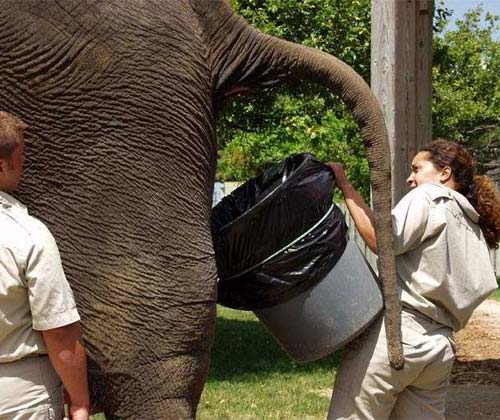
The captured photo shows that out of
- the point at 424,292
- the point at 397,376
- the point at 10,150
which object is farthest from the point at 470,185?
the point at 10,150

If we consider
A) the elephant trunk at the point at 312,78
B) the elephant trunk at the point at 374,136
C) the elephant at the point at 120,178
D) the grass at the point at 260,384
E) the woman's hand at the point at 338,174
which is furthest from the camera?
the grass at the point at 260,384

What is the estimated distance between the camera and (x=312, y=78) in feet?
12.8

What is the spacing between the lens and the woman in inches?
161

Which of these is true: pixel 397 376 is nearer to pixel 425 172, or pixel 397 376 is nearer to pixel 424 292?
pixel 424 292

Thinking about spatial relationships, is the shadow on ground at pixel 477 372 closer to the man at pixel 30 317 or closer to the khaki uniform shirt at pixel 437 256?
the khaki uniform shirt at pixel 437 256

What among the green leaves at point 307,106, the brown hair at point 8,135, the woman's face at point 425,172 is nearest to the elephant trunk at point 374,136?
the woman's face at point 425,172

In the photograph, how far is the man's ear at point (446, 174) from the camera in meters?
4.36

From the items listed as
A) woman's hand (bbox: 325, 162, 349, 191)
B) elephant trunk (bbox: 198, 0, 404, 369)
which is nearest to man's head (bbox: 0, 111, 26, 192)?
elephant trunk (bbox: 198, 0, 404, 369)

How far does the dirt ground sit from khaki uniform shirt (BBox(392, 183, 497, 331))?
3.54 metres

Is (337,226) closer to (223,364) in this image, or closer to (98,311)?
(98,311)

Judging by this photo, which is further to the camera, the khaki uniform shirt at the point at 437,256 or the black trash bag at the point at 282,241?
the khaki uniform shirt at the point at 437,256

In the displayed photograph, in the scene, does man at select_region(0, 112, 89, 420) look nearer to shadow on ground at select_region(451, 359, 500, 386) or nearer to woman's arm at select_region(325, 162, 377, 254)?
woman's arm at select_region(325, 162, 377, 254)

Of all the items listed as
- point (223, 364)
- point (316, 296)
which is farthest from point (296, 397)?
point (316, 296)

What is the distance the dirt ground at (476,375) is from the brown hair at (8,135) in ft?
17.6
